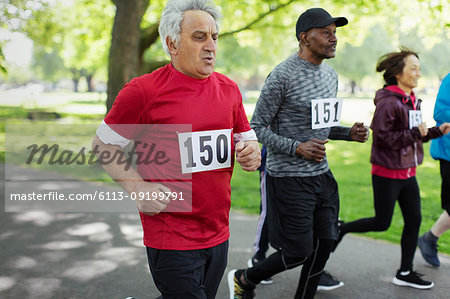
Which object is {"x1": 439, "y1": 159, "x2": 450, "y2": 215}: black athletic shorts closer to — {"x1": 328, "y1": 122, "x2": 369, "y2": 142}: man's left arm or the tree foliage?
{"x1": 328, "y1": 122, "x2": 369, "y2": 142}: man's left arm

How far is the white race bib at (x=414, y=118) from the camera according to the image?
3.76 metres

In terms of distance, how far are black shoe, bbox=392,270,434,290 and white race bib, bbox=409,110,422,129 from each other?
4.14ft

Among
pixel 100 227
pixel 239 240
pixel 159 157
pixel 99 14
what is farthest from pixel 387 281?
pixel 99 14

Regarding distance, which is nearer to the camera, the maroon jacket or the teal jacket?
the maroon jacket

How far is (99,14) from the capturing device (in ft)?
52.9

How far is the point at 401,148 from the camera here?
12.1 feet

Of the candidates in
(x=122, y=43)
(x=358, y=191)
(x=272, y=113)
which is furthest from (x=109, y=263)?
(x=122, y=43)

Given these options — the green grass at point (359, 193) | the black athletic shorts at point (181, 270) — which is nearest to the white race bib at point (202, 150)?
the black athletic shorts at point (181, 270)

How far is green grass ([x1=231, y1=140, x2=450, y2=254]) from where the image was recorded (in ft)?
18.8

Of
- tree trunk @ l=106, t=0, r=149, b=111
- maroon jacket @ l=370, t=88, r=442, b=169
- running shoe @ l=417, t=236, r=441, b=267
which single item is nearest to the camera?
maroon jacket @ l=370, t=88, r=442, b=169

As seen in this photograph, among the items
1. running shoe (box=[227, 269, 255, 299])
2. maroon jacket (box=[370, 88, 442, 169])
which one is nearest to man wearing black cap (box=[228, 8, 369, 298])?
running shoe (box=[227, 269, 255, 299])

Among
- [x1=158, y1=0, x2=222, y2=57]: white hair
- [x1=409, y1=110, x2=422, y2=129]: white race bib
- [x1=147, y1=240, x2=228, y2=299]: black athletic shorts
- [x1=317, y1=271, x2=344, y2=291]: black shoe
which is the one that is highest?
[x1=158, y1=0, x2=222, y2=57]: white hair

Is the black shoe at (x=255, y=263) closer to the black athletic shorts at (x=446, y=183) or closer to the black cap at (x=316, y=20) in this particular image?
the black athletic shorts at (x=446, y=183)

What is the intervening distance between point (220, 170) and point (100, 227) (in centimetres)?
356
